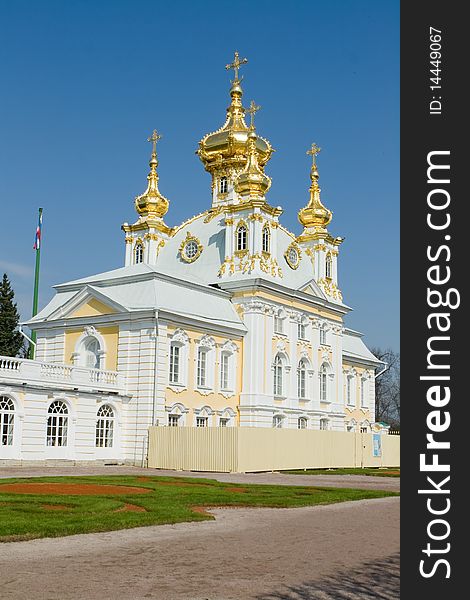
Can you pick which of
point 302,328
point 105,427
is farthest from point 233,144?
point 105,427

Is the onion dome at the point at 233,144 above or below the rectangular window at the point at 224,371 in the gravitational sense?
above

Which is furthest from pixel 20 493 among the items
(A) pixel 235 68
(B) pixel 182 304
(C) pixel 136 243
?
(A) pixel 235 68

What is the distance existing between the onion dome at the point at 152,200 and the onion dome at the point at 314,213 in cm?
857

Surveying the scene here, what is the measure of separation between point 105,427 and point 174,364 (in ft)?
13.9

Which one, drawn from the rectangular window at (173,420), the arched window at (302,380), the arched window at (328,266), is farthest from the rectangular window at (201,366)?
the arched window at (328,266)

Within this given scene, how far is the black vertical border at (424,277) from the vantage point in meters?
5.82

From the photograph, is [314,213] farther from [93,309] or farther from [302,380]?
[93,309]

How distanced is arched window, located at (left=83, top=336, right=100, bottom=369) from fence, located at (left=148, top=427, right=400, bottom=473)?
5.64 metres

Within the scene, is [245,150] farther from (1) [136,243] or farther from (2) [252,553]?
(2) [252,553]

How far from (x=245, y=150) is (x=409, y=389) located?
44.6 meters

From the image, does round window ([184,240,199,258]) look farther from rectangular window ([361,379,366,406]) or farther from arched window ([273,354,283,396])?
rectangular window ([361,379,366,406])

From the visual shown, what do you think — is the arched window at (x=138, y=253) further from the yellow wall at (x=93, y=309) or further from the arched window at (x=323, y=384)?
the arched window at (x=323, y=384)

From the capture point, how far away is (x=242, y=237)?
4250 centimetres

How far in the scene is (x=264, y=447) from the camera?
31297 mm
